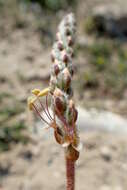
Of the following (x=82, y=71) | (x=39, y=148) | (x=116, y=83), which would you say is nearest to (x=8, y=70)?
(x=82, y=71)

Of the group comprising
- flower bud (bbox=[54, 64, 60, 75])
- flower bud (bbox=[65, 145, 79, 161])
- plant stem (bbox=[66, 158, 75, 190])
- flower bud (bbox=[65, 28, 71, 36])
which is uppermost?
flower bud (bbox=[65, 28, 71, 36])

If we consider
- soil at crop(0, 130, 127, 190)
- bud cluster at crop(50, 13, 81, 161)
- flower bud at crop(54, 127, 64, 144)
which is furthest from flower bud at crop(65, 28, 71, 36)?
soil at crop(0, 130, 127, 190)

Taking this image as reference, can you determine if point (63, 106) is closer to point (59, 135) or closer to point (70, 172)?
point (59, 135)

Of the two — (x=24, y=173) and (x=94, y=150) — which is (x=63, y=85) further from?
(x=94, y=150)

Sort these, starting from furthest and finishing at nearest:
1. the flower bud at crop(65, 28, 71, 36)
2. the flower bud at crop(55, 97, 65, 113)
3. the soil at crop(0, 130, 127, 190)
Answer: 1. the soil at crop(0, 130, 127, 190)
2. the flower bud at crop(65, 28, 71, 36)
3. the flower bud at crop(55, 97, 65, 113)

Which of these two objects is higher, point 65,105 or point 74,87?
point 74,87

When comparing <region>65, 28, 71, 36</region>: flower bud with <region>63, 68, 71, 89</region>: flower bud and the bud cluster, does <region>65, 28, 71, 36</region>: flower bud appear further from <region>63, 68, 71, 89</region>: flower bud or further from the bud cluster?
<region>63, 68, 71, 89</region>: flower bud

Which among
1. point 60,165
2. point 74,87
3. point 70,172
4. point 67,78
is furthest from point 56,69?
point 74,87

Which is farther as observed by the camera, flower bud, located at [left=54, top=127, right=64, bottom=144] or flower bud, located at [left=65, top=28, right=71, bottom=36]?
flower bud, located at [left=65, top=28, right=71, bottom=36]
